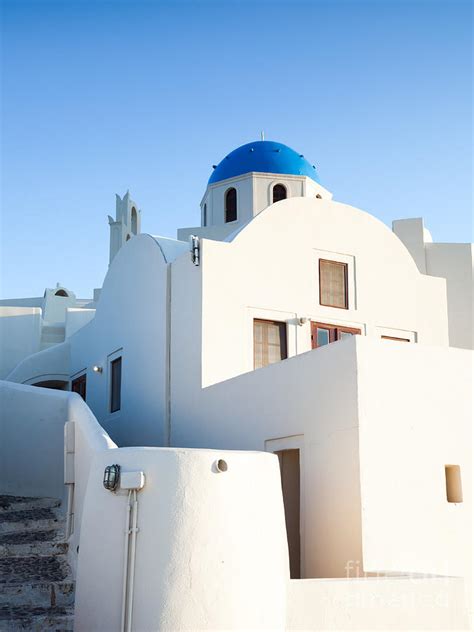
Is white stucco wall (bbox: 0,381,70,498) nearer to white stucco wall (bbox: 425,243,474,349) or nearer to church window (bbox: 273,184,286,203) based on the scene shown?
white stucco wall (bbox: 425,243,474,349)

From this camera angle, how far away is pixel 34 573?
8.92m

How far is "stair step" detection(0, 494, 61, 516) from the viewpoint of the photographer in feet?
38.2

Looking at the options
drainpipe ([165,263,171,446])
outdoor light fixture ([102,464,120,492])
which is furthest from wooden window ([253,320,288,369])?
outdoor light fixture ([102,464,120,492])

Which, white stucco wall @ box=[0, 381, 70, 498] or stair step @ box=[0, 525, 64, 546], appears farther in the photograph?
white stucco wall @ box=[0, 381, 70, 498]

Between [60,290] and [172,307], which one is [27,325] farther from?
[172,307]

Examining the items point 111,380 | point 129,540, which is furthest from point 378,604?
point 111,380

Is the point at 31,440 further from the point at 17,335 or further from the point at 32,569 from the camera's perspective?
the point at 17,335

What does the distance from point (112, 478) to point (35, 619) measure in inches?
63.7

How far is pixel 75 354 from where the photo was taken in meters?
19.4

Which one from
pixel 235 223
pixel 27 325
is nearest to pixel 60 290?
pixel 27 325

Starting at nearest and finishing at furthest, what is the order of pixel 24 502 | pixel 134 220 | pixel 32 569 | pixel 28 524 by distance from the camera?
pixel 32 569 → pixel 28 524 → pixel 24 502 → pixel 134 220

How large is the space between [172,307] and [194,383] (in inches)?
66.7

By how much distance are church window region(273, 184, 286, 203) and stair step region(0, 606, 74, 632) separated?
49.4 feet

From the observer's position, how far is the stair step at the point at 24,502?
458 inches
